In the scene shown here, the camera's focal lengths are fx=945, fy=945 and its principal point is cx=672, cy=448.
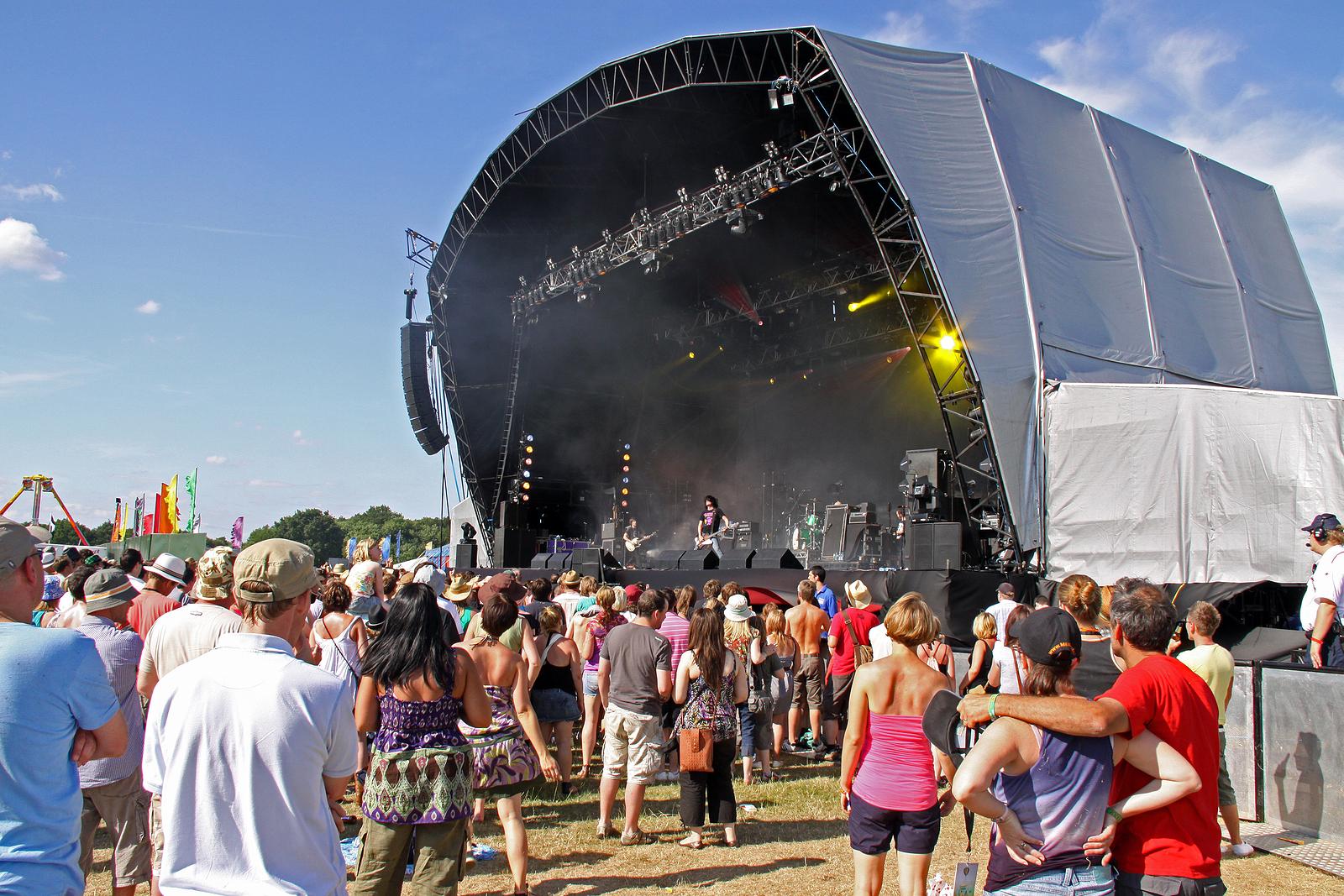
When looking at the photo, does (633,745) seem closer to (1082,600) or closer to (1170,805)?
(1082,600)

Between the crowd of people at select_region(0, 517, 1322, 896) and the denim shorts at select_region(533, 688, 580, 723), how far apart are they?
0.02 m

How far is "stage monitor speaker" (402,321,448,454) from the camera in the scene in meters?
20.9

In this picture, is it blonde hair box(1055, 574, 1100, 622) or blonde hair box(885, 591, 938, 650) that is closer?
blonde hair box(885, 591, 938, 650)

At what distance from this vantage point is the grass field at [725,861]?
4789 millimetres

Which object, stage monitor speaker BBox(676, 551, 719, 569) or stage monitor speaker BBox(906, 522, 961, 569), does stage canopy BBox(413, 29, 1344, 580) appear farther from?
stage monitor speaker BBox(676, 551, 719, 569)

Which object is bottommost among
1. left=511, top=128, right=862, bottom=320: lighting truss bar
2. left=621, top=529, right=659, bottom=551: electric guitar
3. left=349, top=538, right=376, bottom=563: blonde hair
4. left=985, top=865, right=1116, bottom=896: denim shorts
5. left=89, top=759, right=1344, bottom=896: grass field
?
left=89, top=759, right=1344, bottom=896: grass field

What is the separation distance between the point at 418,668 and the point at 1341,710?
5.04m

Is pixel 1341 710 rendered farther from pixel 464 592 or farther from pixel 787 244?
pixel 787 244

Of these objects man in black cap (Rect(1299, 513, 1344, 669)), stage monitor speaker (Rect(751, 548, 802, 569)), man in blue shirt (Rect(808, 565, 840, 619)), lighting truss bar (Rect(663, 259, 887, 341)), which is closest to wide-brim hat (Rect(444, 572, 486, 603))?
man in blue shirt (Rect(808, 565, 840, 619))

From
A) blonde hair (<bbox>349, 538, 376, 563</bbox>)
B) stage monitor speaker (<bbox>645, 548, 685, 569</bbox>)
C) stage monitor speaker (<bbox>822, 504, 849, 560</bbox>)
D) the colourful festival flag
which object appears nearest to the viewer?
blonde hair (<bbox>349, 538, 376, 563</bbox>)

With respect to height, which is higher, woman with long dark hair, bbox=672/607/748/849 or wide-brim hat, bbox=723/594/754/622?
wide-brim hat, bbox=723/594/754/622

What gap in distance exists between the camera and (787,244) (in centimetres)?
1820

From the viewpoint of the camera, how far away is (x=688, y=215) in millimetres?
16000

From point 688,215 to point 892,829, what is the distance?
13584 millimetres
